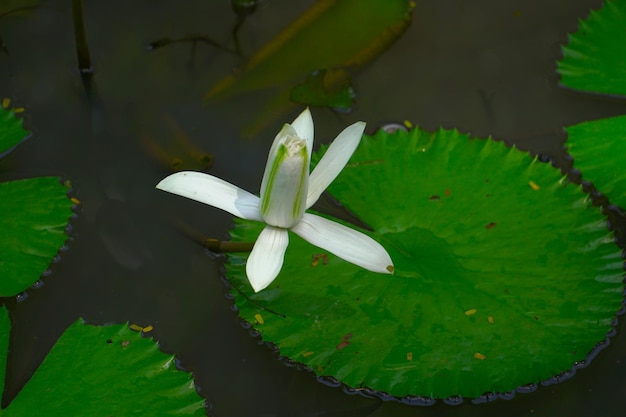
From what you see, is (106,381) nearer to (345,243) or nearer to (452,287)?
(345,243)

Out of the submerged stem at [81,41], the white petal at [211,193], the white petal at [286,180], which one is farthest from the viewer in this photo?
the submerged stem at [81,41]

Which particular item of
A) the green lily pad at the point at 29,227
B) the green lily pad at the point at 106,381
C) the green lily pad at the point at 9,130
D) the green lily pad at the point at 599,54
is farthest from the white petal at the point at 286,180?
the green lily pad at the point at 599,54

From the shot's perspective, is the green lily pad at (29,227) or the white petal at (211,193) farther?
the green lily pad at (29,227)

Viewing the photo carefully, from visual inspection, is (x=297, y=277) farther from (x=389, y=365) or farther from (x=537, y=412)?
(x=537, y=412)

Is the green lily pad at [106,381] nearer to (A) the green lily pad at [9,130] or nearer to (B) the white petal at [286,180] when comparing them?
(B) the white petal at [286,180]

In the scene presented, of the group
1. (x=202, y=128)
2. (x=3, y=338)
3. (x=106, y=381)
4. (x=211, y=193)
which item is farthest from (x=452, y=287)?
(x=3, y=338)

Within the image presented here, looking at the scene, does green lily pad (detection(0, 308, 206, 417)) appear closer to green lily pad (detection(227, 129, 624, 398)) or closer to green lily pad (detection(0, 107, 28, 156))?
green lily pad (detection(227, 129, 624, 398))

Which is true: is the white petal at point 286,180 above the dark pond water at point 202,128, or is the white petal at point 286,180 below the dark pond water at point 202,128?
above
